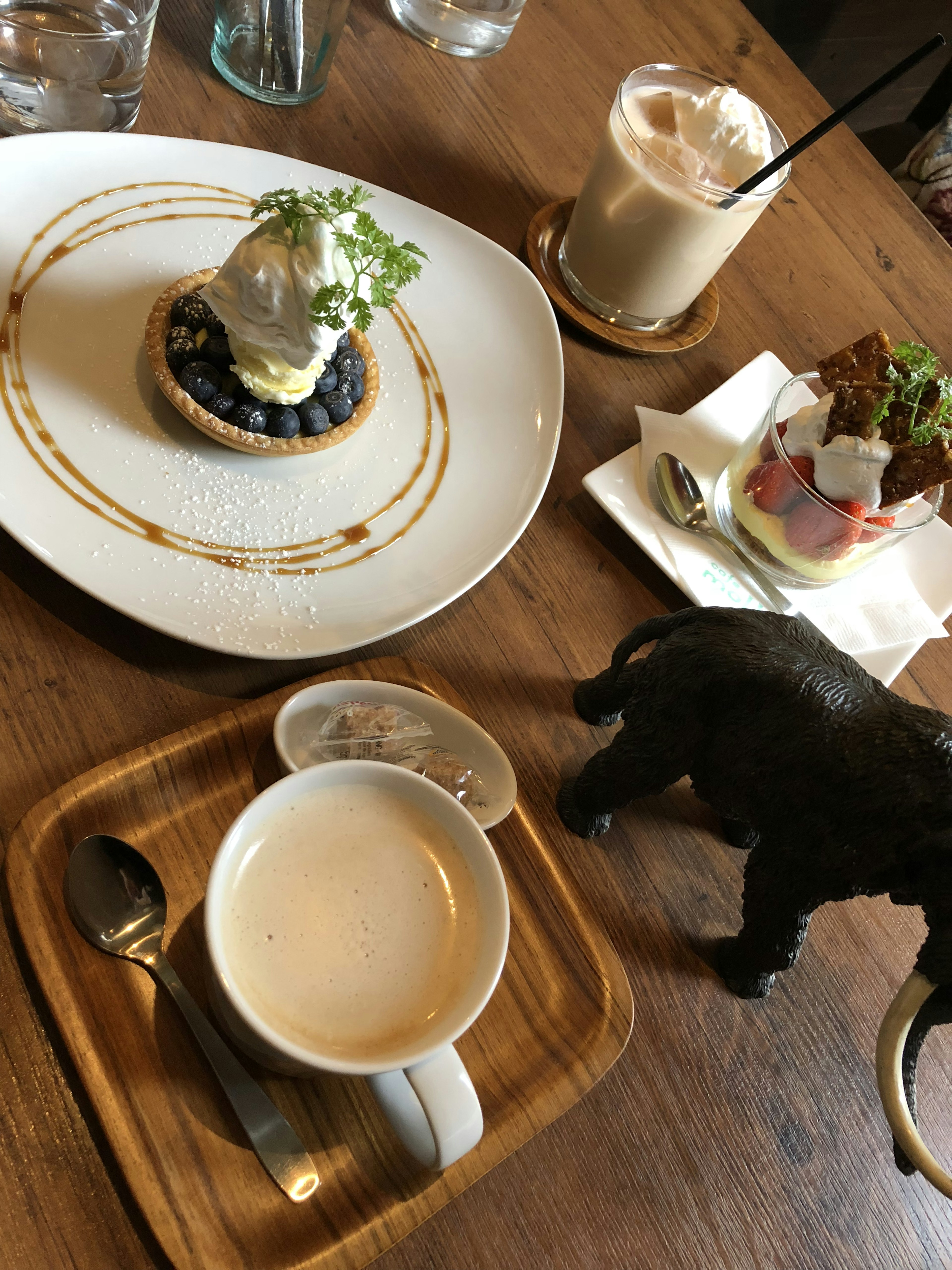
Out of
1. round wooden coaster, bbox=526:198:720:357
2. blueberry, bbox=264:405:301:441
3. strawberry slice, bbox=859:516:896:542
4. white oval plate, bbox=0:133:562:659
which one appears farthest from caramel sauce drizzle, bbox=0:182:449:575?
strawberry slice, bbox=859:516:896:542

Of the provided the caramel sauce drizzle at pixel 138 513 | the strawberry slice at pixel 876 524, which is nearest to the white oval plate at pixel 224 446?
the caramel sauce drizzle at pixel 138 513

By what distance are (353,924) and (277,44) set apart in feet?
3.40

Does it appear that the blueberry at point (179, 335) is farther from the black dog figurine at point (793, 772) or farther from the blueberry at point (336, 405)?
the black dog figurine at point (793, 772)

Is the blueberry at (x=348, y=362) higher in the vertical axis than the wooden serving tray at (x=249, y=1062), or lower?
higher

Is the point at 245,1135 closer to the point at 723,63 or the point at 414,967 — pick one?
the point at 414,967

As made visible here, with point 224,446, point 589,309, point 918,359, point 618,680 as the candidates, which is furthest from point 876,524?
point 224,446

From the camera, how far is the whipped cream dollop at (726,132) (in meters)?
1.02

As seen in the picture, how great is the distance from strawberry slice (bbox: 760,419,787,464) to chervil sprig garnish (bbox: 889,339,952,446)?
0.09m

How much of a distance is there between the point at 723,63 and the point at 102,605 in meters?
1.37

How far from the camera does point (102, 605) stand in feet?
2.53

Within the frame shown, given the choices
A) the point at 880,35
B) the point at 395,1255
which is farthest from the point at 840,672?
the point at 880,35

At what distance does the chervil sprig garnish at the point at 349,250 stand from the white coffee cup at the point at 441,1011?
405 millimetres

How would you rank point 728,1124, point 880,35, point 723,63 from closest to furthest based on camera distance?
point 728,1124, point 723,63, point 880,35

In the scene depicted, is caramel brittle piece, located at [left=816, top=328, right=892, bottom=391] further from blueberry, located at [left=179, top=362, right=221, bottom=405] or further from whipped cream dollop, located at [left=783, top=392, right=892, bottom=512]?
blueberry, located at [left=179, top=362, right=221, bottom=405]
